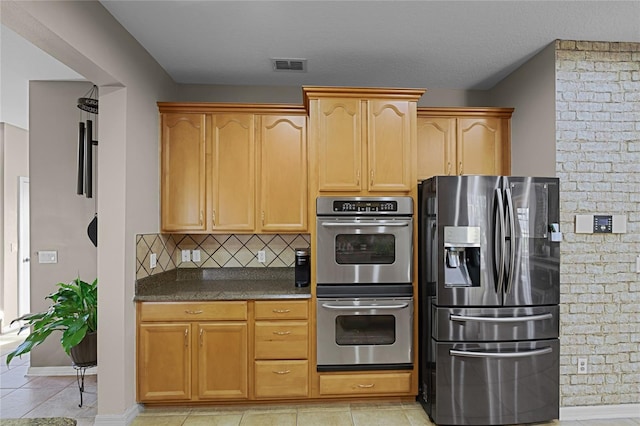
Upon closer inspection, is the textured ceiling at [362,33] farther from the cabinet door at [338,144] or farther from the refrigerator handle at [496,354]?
the refrigerator handle at [496,354]

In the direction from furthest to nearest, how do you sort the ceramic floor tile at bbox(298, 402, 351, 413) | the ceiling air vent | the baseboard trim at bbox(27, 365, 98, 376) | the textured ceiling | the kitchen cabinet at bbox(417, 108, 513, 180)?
the baseboard trim at bbox(27, 365, 98, 376) → the kitchen cabinet at bbox(417, 108, 513, 180) → the ceiling air vent → the ceramic floor tile at bbox(298, 402, 351, 413) → the textured ceiling

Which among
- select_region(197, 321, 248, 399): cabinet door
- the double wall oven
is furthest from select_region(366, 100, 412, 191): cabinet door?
select_region(197, 321, 248, 399): cabinet door

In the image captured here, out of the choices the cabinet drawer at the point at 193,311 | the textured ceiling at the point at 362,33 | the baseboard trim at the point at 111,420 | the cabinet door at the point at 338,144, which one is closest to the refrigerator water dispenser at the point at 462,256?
the cabinet door at the point at 338,144

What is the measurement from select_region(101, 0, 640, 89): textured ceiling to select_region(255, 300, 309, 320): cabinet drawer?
192 cm

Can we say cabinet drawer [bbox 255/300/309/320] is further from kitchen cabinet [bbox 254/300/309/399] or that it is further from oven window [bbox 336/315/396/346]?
oven window [bbox 336/315/396/346]

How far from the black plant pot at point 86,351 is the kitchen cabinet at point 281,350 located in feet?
3.89

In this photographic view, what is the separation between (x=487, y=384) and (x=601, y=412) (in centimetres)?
93

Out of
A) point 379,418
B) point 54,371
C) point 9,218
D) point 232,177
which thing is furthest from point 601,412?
point 9,218

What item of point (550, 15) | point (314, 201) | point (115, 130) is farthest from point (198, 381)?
point (550, 15)

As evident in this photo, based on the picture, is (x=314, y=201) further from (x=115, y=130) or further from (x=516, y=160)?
(x=516, y=160)

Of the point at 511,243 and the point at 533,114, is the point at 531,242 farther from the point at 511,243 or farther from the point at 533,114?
the point at 533,114

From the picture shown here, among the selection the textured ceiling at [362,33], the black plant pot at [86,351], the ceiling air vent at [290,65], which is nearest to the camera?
the textured ceiling at [362,33]

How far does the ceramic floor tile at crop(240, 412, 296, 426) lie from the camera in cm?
278

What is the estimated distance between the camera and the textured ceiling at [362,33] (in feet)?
8.00
